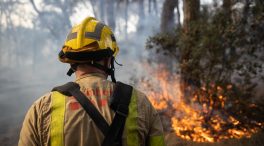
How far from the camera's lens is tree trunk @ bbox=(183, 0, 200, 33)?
8941 mm

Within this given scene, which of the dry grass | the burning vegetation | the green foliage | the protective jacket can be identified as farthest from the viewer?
the green foliage

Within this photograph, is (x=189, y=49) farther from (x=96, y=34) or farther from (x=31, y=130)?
(x=31, y=130)

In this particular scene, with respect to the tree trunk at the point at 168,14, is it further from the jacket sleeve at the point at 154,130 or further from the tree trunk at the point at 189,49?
the jacket sleeve at the point at 154,130

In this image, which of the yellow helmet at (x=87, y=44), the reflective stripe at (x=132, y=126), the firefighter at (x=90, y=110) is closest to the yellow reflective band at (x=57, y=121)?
the firefighter at (x=90, y=110)

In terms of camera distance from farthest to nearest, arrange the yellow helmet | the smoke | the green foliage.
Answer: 1. the smoke
2. the green foliage
3. the yellow helmet

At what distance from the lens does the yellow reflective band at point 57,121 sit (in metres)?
2.04

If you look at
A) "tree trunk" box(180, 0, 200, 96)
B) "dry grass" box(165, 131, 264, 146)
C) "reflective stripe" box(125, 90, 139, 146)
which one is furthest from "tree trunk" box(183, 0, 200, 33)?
"reflective stripe" box(125, 90, 139, 146)

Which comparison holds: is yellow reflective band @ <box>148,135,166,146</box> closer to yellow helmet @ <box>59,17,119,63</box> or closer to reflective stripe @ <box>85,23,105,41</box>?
yellow helmet @ <box>59,17,119,63</box>

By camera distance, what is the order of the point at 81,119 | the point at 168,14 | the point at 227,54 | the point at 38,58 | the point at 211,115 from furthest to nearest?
the point at 38,58
the point at 168,14
the point at 211,115
the point at 227,54
the point at 81,119

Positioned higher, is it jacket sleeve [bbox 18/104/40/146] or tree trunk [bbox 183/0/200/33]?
tree trunk [bbox 183/0/200/33]

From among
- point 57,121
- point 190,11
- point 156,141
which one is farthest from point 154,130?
point 190,11

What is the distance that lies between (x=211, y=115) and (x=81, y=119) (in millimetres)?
6636

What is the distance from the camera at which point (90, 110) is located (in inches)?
80.1

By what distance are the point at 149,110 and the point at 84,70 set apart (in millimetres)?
585
